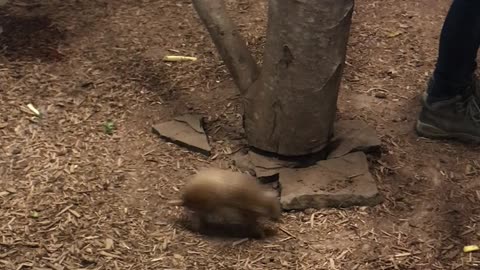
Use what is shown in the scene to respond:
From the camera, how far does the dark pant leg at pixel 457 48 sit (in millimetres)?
2916

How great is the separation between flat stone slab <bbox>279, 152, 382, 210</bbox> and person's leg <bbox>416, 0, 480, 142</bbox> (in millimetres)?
466

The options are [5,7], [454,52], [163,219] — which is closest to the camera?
[163,219]

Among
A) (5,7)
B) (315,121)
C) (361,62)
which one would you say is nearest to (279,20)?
(315,121)

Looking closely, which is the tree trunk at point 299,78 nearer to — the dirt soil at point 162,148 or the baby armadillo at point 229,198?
the dirt soil at point 162,148

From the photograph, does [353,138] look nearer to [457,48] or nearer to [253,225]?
[457,48]

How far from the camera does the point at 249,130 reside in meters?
3.03

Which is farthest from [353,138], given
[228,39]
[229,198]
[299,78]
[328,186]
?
[229,198]

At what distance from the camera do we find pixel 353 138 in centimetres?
309

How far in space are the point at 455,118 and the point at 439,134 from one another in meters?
0.10

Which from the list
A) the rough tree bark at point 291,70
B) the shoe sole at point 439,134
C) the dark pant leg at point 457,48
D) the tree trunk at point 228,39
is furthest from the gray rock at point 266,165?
the dark pant leg at point 457,48

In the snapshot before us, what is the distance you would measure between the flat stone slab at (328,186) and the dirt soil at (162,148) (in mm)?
44

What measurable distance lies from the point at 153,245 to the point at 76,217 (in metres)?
0.33

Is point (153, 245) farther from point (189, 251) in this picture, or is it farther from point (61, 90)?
point (61, 90)

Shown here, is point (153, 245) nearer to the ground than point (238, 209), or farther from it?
nearer to the ground
